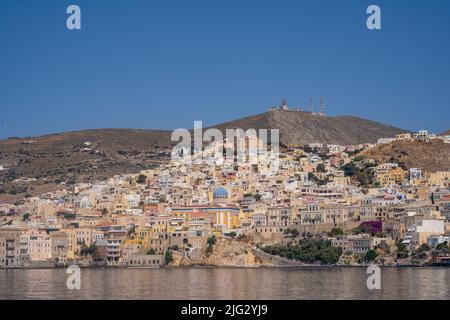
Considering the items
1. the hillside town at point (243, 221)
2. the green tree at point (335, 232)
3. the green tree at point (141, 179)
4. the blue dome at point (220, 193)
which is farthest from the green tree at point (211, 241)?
the green tree at point (141, 179)

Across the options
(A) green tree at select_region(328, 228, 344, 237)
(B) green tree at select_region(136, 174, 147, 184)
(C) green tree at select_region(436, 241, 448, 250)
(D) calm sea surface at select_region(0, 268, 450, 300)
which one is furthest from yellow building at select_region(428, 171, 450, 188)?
(B) green tree at select_region(136, 174, 147, 184)

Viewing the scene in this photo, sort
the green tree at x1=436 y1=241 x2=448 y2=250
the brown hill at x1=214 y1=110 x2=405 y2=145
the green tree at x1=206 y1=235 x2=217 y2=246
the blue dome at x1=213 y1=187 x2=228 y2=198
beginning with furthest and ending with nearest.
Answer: the brown hill at x1=214 y1=110 x2=405 y2=145 → the blue dome at x1=213 y1=187 x2=228 y2=198 → the green tree at x1=206 y1=235 x2=217 y2=246 → the green tree at x1=436 y1=241 x2=448 y2=250

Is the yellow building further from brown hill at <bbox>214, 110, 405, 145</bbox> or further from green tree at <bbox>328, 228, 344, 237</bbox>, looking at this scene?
brown hill at <bbox>214, 110, 405, 145</bbox>

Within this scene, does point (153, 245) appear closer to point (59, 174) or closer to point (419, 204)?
point (419, 204)

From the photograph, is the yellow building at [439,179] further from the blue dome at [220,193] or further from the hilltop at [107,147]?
the hilltop at [107,147]

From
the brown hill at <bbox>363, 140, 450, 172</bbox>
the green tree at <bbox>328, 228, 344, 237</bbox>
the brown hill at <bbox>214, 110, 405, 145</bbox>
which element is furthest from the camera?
the brown hill at <bbox>214, 110, 405, 145</bbox>

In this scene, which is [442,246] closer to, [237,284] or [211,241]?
[211,241]
